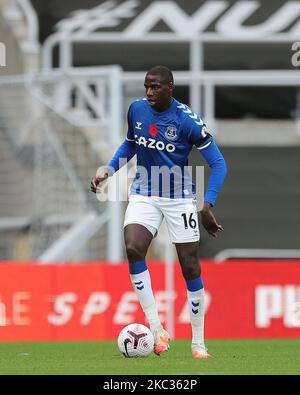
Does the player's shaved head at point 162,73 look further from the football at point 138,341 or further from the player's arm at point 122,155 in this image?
the football at point 138,341

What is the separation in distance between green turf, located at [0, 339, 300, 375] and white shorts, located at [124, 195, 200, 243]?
1014mm

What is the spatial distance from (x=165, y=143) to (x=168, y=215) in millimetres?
609

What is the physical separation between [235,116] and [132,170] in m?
6.48

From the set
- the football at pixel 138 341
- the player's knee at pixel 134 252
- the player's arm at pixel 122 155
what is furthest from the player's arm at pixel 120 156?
the football at pixel 138 341

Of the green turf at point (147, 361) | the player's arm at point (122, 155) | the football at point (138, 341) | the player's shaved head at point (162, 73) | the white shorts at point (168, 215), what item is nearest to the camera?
the green turf at point (147, 361)

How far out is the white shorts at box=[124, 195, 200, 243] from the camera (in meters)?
11.0

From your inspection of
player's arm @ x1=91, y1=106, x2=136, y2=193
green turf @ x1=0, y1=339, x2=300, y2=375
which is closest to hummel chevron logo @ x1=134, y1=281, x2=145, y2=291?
green turf @ x1=0, y1=339, x2=300, y2=375

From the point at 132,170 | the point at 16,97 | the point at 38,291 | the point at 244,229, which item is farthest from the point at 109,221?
the point at 244,229

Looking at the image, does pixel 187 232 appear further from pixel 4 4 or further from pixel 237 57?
pixel 237 57

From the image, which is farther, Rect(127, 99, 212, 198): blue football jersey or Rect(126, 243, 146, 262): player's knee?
Rect(127, 99, 212, 198): blue football jersey

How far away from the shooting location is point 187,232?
432 inches

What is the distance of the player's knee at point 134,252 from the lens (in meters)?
10.8

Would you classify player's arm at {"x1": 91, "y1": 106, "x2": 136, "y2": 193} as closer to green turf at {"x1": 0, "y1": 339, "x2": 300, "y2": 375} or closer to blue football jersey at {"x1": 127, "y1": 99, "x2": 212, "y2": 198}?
blue football jersey at {"x1": 127, "y1": 99, "x2": 212, "y2": 198}

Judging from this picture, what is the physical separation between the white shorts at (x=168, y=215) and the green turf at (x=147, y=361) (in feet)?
3.33
